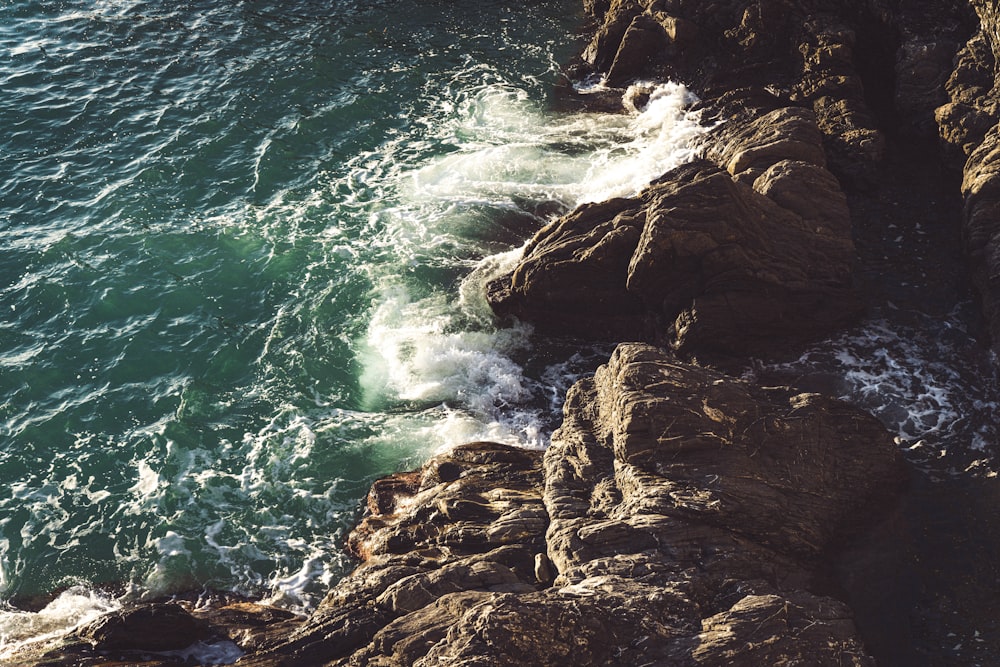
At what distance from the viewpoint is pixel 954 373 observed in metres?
25.8

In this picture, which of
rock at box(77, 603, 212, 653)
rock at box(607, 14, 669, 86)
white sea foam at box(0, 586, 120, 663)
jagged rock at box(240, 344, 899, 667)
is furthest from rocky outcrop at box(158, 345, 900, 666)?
rock at box(607, 14, 669, 86)

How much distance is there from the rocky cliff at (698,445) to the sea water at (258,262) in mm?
2446

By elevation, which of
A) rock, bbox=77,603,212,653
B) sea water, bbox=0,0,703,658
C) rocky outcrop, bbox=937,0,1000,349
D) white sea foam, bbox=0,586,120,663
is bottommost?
white sea foam, bbox=0,586,120,663

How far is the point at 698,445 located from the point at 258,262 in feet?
68.6

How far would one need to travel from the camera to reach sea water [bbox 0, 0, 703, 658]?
84.0ft

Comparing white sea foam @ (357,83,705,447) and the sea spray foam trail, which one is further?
white sea foam @ (357,83,705,447)

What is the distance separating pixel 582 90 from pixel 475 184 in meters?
9.57

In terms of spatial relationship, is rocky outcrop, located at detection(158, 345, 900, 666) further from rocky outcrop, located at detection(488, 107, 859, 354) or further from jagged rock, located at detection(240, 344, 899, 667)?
rocky outcrop, located at detection(488, 107, 859, 354)

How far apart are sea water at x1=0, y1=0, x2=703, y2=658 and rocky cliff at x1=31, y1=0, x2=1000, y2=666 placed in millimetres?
2446

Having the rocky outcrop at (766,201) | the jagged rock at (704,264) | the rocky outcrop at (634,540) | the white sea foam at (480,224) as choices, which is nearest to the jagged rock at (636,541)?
the rocky outcrop at (634,540)

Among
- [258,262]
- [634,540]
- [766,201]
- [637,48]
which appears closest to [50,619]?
[258,262]

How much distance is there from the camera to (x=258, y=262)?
34.2 meters

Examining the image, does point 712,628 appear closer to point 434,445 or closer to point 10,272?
point 434,445

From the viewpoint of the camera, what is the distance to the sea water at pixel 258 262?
84.0 ft
